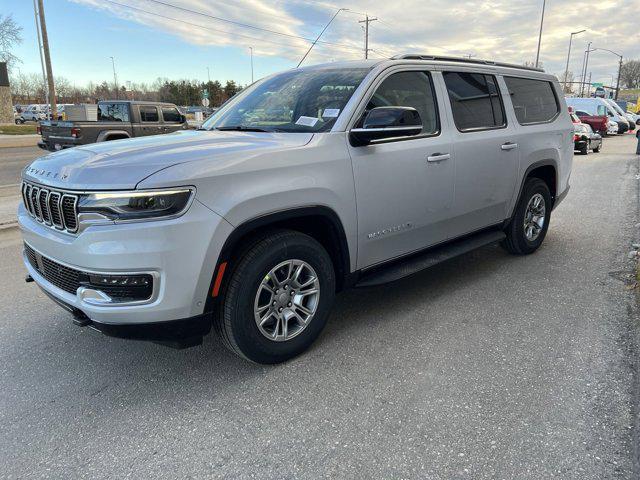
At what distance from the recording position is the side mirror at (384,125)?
3200 millimetres

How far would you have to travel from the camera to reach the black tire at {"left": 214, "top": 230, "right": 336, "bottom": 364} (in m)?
2.87

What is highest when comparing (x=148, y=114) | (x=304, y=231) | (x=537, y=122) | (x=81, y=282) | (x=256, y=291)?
(x=148, y=114)

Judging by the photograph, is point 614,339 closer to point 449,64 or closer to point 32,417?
point 449,64

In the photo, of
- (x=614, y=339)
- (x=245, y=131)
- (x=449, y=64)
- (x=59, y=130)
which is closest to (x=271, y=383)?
(x=245, y=131)

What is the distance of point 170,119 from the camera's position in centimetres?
1577

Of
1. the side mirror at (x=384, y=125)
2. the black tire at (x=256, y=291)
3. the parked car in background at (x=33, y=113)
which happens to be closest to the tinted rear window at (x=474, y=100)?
the side mirror at (x=384, y=125)

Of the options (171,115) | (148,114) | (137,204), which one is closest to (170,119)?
(171,115)

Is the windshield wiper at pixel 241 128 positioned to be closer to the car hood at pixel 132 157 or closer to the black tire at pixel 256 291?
the car hood at pixel 132 157

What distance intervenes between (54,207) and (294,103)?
1873mm

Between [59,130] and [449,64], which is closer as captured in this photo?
[449,64]

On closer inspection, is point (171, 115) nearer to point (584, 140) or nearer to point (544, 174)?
point (544, 174)

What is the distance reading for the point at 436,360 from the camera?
10.8 feet

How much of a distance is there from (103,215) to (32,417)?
4.03 ft

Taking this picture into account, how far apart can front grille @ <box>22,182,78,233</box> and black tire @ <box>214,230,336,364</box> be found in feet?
3.03
